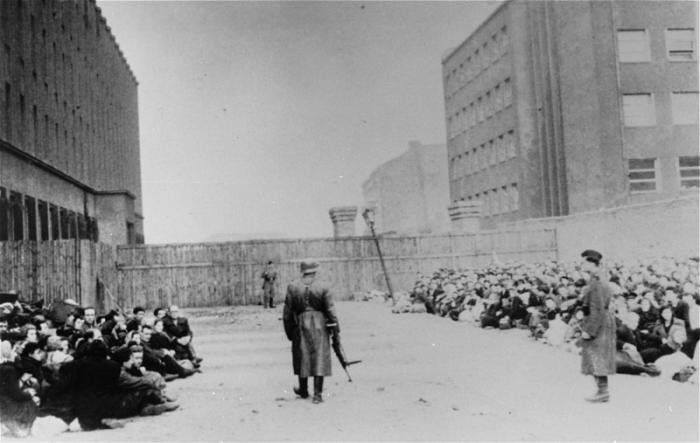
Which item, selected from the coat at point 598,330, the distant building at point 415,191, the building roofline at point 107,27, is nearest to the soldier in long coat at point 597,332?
the coat at point 598,330

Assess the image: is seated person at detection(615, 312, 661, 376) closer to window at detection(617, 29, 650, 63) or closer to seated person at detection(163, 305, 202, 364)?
seated person at detection(163, 305, 202, 364)

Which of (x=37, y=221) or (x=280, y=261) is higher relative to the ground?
(x=37, y=221)

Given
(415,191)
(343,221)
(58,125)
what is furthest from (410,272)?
(415,191)

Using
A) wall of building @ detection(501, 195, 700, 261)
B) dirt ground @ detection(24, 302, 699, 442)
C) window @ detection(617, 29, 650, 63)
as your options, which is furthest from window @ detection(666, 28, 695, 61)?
dirt ground @ detection(24, 302, 699, 442)

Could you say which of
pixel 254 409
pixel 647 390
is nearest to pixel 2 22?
pixel 254 409

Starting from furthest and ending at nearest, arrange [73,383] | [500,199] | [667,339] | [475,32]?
[475,32] → [500,199] → [667,339] → [73,383]

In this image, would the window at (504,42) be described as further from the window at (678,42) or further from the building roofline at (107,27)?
the building roofline at (107,27)

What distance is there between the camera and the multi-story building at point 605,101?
3431 centimetres

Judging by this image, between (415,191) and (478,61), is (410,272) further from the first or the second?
(415,191)

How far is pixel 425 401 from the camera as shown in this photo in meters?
8.41

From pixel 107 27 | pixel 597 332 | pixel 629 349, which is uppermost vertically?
pixel 107 27

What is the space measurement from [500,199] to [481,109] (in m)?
6.40

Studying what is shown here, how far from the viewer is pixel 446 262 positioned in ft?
84.8

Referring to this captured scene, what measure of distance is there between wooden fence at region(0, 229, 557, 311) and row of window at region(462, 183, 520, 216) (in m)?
16.2
